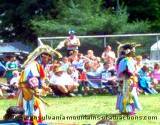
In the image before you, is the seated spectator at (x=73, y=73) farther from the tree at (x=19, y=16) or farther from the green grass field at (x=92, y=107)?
the tree at (x=19, y=16)

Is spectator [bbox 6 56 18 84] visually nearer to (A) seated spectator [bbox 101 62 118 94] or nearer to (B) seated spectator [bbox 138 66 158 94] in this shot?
(A) seated spectator [bbox 101 62 118 94]

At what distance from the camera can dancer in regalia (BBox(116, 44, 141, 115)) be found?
1298cm

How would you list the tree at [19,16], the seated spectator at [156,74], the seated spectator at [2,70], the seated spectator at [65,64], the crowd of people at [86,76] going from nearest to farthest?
1. the crowd of people at [86,76]
2. the seated spectator at [65,64]
3. the seated spectator at [156,74]
4. the seated spectator at [2,70]
5. the tree at [19,16]

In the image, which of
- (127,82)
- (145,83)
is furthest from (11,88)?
(127,82)

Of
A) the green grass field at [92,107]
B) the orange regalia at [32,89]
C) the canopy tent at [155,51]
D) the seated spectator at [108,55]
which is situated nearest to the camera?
the orange regalia at [32,89]

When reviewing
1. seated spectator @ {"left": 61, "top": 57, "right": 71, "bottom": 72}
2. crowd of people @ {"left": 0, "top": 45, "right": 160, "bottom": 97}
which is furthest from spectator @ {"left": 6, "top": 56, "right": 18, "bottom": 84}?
seated spectator @ {"left": 61, "top": 57, "right": 71, "bottom": 72}

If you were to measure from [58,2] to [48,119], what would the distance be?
2871 cm

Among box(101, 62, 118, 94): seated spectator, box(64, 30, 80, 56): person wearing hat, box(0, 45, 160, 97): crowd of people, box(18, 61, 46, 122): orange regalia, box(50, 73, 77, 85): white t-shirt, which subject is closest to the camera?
box(18, 61, 46, 122): orange regalia

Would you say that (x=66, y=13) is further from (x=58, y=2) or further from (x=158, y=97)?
(x=158, y=97)

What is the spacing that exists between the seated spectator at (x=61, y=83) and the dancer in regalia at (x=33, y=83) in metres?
7.30

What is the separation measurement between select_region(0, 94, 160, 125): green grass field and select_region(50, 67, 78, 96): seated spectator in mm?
525

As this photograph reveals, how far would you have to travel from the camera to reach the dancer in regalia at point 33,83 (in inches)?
397

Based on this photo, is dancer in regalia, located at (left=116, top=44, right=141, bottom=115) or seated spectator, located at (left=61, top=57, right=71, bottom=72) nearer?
dancer in regalia, located at (left=116, top=44, right=141, bottom=115)

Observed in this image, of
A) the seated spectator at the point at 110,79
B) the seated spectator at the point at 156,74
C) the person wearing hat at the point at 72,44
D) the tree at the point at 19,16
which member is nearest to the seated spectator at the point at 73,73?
the seated spectator at the point at 110,79
